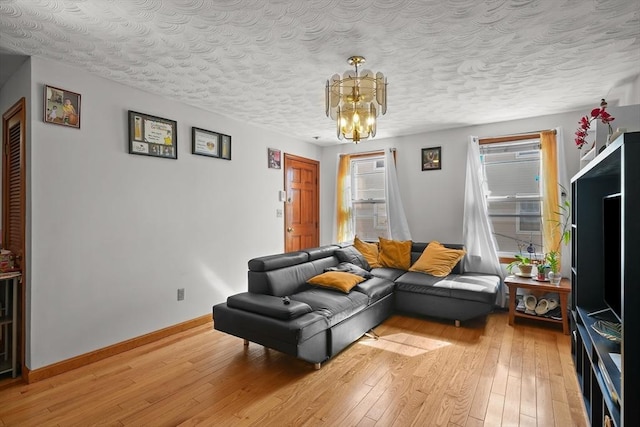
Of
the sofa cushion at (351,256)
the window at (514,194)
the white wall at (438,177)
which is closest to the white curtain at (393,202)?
the white wall at (438,177)

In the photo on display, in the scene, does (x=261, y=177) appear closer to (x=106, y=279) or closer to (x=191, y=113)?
(x=191, y=113)

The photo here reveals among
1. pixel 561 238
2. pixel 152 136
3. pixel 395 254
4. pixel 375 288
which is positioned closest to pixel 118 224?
pixel 152 136

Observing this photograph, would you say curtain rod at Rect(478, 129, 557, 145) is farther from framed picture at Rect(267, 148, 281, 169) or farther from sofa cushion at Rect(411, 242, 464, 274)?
framed picture at Rect(267, 148, 281, 169)

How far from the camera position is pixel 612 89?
9.96 ft

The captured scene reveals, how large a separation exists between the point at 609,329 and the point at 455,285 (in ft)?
6.04

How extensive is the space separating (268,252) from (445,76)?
3079 millimetres

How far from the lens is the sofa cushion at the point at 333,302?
2795 mm

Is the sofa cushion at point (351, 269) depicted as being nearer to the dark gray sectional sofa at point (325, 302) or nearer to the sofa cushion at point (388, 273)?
the dark gray sectional sofa at point (325, 302)

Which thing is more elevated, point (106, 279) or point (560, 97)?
point (560, 97)

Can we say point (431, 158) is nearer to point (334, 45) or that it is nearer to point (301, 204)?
point (301, 204)

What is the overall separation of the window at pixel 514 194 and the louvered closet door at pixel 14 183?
15.9ft

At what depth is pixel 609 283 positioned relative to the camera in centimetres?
189

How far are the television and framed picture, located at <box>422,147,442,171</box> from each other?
2738mm

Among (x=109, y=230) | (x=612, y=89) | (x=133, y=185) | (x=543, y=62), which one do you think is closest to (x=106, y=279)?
(x=109, y=230)
